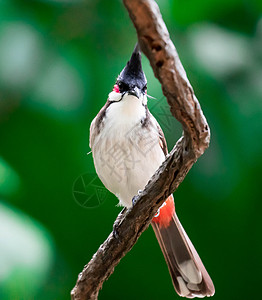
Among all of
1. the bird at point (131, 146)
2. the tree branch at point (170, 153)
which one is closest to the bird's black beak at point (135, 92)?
the bird at point (131, 146)

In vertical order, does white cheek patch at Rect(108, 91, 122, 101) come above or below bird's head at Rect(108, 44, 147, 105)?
below

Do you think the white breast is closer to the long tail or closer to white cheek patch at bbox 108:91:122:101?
white cheek patch at bbox 108:91:122:101

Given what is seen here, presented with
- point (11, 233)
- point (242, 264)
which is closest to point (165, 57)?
point (11, 233)

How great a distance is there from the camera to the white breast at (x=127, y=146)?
1.62 m

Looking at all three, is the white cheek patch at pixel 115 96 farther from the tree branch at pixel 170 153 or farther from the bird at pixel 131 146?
the tree branch at pixel 170 153

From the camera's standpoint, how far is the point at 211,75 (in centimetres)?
252

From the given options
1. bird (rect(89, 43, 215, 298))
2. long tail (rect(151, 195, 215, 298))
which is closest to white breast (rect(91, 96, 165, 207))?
bird (rect(89, 43, 215, 298))

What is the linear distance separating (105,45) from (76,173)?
799mm

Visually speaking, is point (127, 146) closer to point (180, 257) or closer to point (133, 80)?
point (133, 80)

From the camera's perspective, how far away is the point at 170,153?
1.16 m

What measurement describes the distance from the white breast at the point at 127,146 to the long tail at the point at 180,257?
20cm

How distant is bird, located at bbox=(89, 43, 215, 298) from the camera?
1581 mm

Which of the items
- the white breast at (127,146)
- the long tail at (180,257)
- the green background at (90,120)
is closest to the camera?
the white breast at (127,146)

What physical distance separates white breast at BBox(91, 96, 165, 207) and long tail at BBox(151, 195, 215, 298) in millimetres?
205
